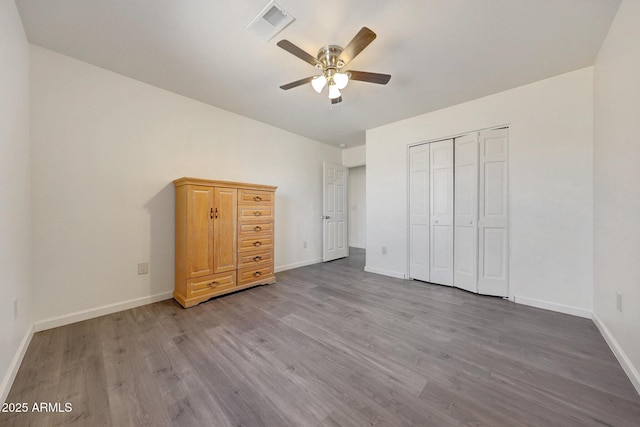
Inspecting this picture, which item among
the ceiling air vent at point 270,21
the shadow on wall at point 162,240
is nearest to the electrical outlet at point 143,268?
the shadow on wall at point 162,240

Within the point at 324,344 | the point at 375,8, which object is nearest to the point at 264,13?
the point at 375,8

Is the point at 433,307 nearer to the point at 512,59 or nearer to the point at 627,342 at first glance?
the point at 627,342

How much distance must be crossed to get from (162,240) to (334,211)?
123 inches

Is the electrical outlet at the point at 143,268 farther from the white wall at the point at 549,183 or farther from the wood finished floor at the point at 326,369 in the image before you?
the white wall at the point at 549,183

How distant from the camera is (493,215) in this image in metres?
2.84

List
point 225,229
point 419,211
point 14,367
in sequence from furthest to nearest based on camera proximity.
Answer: point 419,211
point 225,229
point 14,367

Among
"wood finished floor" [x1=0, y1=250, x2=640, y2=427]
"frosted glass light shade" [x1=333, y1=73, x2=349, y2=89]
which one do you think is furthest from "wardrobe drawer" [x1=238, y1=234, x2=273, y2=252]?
"frosted glass light shade" [x1=333, y1=73, x2=349, y2=89]

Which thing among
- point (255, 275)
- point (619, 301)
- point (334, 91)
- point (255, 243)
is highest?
point (334, 91)

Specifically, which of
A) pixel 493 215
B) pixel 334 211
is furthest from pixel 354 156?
pixel 493 215

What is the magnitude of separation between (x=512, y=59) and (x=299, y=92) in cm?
220

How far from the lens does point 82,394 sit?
132 centimetres

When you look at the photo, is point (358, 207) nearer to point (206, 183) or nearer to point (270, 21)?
point (206, 183)

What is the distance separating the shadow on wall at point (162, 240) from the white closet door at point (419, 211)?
3407 millimetres

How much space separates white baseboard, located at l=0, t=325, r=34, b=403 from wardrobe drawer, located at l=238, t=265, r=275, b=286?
174cm
